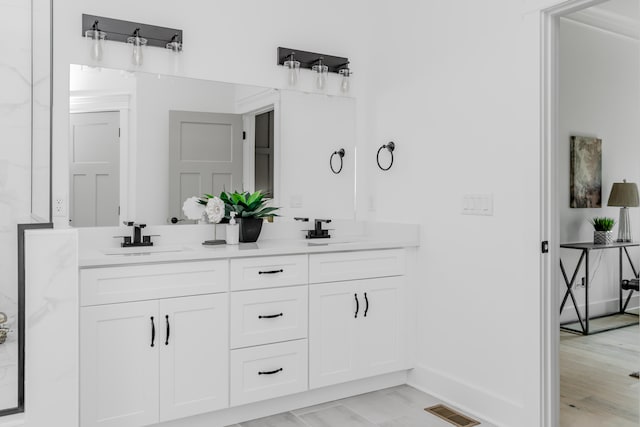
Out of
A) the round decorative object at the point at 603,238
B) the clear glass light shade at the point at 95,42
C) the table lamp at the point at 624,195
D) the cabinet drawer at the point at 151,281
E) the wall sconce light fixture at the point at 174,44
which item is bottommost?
the cabinet drawer at the point at 151,281

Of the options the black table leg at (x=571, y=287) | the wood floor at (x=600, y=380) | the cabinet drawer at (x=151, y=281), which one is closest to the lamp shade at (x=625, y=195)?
the black table leg at (x=571, y=287)

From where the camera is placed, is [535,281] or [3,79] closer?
[3,79]

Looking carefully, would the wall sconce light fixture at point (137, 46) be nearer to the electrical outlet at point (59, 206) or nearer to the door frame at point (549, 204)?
the electrical outlet at point (59, 206)

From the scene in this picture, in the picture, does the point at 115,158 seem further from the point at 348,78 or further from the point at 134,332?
the point at 348,78

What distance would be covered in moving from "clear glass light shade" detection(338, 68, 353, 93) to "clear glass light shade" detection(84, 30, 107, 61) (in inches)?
57.0

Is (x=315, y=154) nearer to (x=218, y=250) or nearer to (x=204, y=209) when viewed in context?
(x=204, y=209)

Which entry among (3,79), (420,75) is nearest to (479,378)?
(420,75)

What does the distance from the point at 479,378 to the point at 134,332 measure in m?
1.75

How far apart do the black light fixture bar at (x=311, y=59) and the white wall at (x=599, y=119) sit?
2407 millimetres

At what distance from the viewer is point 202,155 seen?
9.73 ft

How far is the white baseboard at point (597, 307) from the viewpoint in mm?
4655

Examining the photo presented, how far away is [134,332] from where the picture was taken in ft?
7.45

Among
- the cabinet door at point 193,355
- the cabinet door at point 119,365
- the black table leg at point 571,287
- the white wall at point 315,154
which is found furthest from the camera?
the black table leg at point 571,287

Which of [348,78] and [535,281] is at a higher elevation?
[348,78]
